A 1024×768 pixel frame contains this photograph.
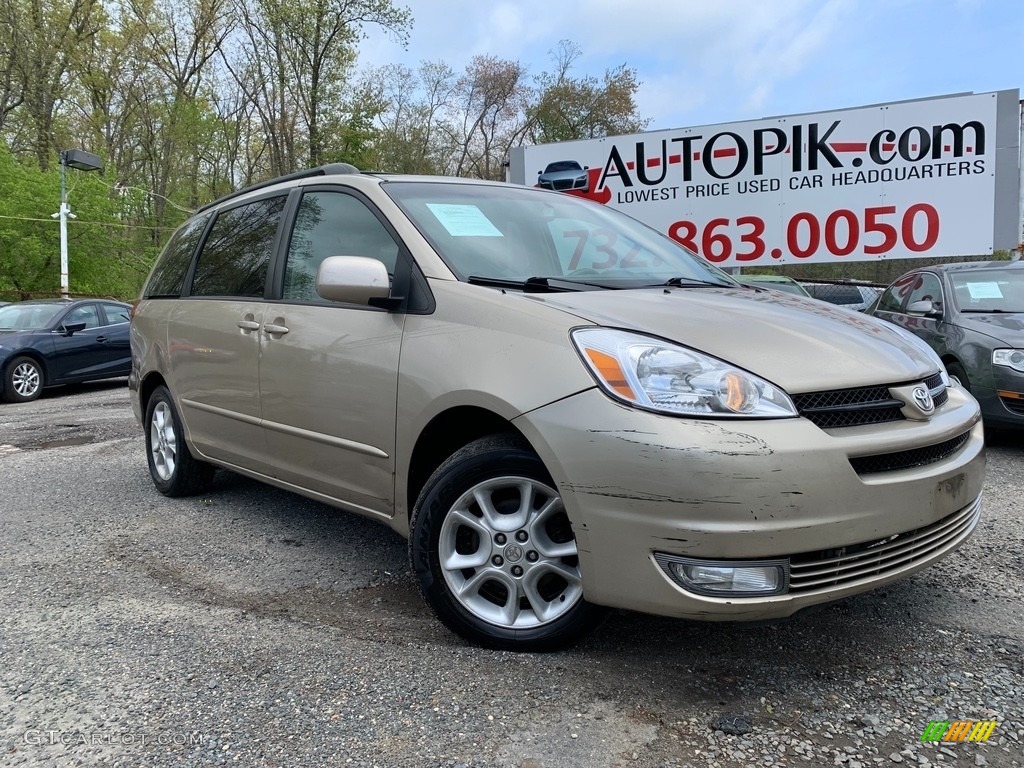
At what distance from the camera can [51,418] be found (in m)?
8.57

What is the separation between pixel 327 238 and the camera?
3490mm

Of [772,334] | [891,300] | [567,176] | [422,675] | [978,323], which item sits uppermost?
[567,176]

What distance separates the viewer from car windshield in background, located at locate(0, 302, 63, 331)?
10984 millimetres

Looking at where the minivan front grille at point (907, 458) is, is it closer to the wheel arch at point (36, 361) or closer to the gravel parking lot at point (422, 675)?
the gravel parking lot at point (422, 675)

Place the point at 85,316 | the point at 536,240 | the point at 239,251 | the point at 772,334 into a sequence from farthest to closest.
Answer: the point at 85,316 → the point at 239,251 → the point at 536,240 → the point at 772,334

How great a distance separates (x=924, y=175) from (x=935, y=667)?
9.43 m

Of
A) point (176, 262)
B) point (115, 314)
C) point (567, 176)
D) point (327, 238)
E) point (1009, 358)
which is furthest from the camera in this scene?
point (567, 176)

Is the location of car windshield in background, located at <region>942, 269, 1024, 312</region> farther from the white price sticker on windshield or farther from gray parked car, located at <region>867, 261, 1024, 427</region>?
the white price sticker on windshield

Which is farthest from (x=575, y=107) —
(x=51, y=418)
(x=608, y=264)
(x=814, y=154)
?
(x=608, y=264)

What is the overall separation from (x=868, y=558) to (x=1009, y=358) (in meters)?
4.12

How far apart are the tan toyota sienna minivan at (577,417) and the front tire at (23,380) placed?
854 centimetres

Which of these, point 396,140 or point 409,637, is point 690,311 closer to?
point 409,637

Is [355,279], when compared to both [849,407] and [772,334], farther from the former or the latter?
[849,407]

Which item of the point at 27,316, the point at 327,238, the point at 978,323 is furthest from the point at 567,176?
the point at 327,238
